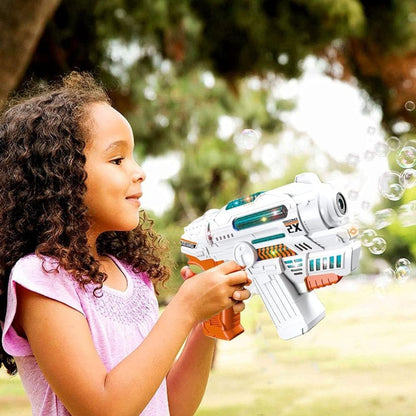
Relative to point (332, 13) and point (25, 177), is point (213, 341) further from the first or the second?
point (332, 13)

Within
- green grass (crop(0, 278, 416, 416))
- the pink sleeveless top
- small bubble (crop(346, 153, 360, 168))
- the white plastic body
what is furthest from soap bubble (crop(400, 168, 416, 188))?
green grass (crop(0, 278, 416, 416))

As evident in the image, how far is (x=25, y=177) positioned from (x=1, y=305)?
0.17 meters

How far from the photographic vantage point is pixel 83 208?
90 centimetres

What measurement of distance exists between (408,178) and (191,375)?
2.18ft

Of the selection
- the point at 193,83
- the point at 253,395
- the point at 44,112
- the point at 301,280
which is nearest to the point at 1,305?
the point at 44,112

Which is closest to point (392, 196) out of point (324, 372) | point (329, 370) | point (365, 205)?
point (365, 205)

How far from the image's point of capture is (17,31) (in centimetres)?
274

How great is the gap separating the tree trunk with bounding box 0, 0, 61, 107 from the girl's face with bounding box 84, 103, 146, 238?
6.19ft

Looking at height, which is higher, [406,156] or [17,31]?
[17,31]

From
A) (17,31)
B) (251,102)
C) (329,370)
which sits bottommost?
(329,370)

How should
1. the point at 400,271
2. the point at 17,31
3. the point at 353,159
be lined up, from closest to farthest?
the point at 353,159 < the point at 400,271 < the point at 17,31

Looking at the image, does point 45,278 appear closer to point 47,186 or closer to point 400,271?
point 47,186

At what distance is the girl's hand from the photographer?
0.85m

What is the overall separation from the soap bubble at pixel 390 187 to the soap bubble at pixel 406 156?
0.13 ft
